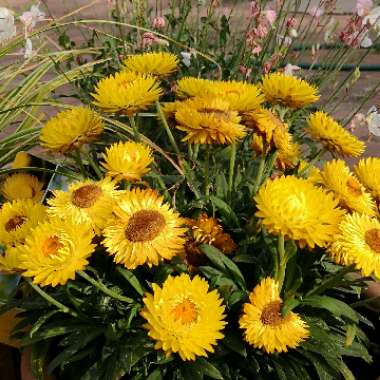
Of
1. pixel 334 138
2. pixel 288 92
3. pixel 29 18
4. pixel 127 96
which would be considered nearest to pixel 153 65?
pixel 127 96

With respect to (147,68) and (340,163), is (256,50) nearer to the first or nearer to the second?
(147,68)

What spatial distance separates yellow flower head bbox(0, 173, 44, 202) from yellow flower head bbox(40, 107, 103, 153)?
1.06 ft

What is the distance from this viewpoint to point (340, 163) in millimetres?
1066

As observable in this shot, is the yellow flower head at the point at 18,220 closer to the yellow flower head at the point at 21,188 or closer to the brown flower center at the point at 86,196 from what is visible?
the brown flower center at the point at 86,196

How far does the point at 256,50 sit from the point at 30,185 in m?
0.95

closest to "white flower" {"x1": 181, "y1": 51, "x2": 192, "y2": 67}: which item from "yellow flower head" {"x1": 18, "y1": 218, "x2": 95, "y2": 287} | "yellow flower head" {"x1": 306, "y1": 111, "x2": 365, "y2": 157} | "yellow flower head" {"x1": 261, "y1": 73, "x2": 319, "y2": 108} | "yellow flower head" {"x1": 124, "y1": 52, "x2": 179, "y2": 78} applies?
"yellow flower head" {"x1": 124, "y1": 52, "x2": 179, "y2": 78}

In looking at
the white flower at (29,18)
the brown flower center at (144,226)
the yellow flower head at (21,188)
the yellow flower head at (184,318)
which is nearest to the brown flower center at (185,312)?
the yellow flower head at (184,318)

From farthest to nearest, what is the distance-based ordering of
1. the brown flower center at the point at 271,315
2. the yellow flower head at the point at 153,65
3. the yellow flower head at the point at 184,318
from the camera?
the yellow flower head at the point at 153,65 < the brown flower center at the point at 271,315 < the yellow flower head at the point at 184,318

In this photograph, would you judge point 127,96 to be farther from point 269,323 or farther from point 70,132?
point 269,323

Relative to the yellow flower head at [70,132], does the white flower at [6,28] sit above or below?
below

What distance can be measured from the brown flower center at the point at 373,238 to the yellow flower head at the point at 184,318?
26 centimetres

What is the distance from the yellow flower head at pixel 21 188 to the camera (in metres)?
1.39

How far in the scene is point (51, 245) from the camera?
0.91 m

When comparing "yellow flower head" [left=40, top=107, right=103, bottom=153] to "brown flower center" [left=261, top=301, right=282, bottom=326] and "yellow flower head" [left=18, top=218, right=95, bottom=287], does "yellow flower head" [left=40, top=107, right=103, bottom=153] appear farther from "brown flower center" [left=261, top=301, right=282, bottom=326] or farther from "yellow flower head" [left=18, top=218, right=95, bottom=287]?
"brown flower center" [left=261, top=301, right=282, bottom=326]
